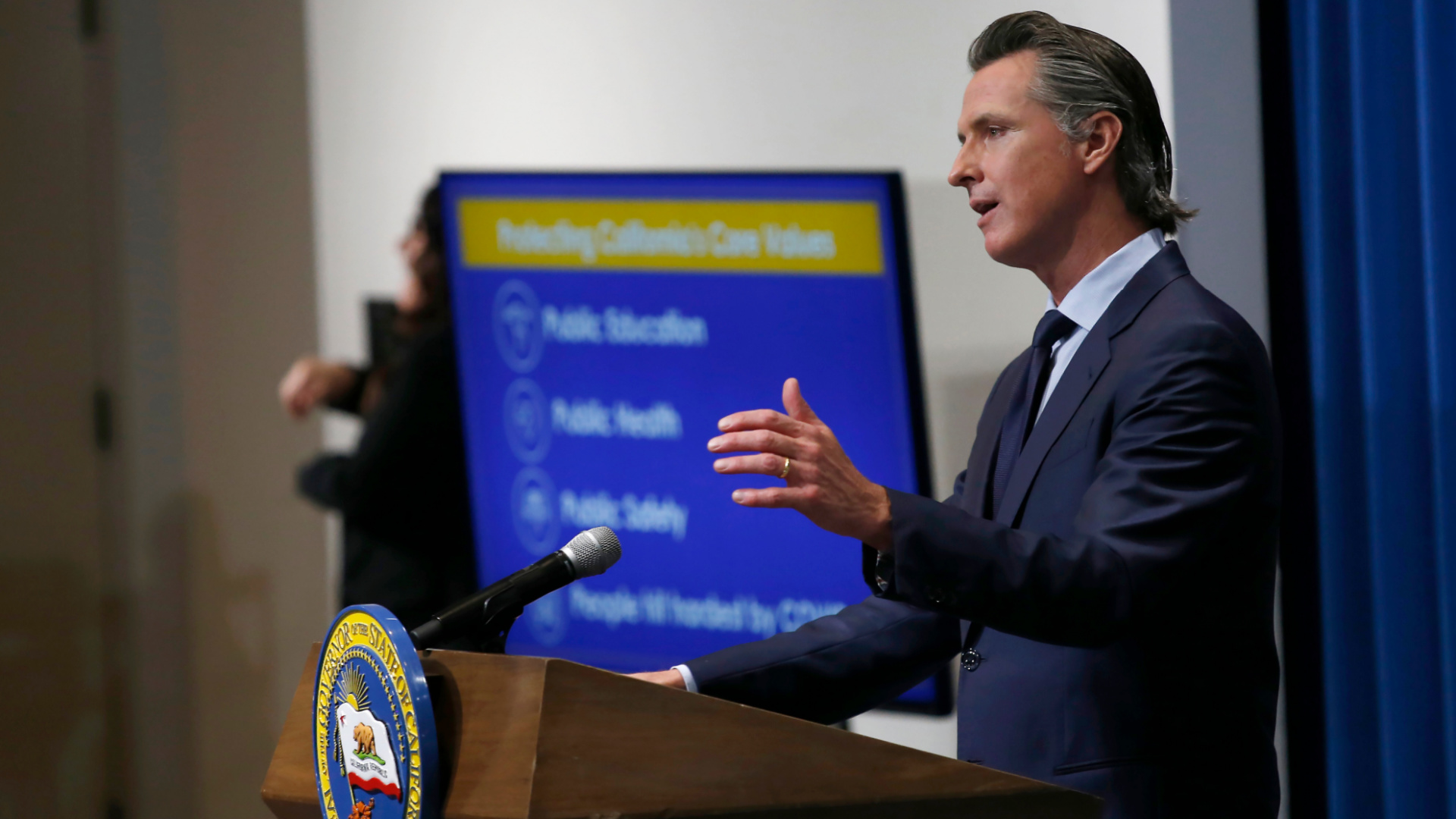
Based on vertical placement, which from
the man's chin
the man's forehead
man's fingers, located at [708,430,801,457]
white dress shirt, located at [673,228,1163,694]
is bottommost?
man's fingers, located at [708,430,801,457]

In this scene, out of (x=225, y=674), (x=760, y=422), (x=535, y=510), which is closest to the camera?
(x=760, y=422)

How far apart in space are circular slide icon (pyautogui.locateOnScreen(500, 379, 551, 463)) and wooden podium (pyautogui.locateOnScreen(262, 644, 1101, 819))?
1659 millimetres

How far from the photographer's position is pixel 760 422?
1.12 m

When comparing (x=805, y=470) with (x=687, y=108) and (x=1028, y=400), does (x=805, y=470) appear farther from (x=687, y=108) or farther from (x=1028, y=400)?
(x=687, y=108)

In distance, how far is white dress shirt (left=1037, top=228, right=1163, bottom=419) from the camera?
148 cm

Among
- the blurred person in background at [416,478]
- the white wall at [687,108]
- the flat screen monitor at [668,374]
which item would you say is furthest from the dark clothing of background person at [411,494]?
the white wall at [687,108]

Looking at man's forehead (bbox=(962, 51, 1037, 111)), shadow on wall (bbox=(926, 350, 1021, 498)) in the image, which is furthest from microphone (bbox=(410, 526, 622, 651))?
shadow on wall (bbox=(926, 350, 1021, 498))

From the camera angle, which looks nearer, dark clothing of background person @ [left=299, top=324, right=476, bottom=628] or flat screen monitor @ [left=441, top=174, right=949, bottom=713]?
flat screen monitor @ [left=441, top=174, right=949, bottom=713]

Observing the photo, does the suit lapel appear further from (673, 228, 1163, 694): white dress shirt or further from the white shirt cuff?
the white shirt cuff

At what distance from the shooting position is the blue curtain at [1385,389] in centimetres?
201

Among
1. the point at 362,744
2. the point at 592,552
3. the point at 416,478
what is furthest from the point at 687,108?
the point at 362,744

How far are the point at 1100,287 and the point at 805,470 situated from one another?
21.4 inches

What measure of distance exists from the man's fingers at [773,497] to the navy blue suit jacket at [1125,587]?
12cm

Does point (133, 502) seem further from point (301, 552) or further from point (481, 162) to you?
point (481, 162)
